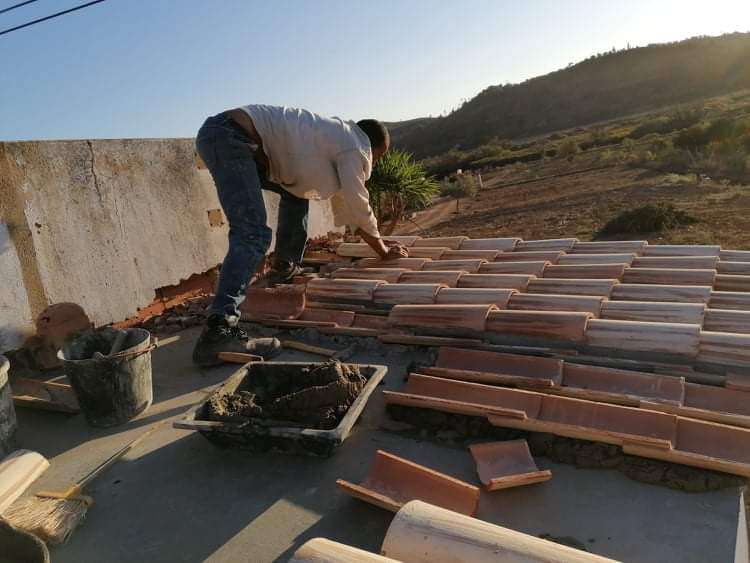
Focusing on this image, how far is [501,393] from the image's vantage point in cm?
253

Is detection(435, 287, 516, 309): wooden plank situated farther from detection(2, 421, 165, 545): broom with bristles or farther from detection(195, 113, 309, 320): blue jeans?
detection(2, 421, 165, 545): broom with bristles

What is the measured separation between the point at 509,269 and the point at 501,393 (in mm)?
1650

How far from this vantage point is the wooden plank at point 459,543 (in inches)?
54.1

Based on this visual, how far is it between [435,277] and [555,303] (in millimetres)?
964

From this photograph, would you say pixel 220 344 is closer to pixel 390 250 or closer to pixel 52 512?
pixel 52 512

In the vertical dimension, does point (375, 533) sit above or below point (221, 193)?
below

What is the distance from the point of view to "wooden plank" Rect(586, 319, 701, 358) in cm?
263

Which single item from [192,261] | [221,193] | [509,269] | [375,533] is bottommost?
[375,533]

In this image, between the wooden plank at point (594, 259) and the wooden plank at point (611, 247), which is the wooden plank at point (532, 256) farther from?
the wooden plank at point (611, 247)

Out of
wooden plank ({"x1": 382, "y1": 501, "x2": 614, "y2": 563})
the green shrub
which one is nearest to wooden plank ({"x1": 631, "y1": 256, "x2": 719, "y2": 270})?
wooden plank ({"x1": 382, "y1": 501, "x2": 614, "y2": 563})

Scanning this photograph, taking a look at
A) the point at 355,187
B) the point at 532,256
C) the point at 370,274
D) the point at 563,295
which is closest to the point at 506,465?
the point at 563,295

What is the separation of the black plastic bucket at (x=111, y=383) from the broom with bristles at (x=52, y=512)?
591mm

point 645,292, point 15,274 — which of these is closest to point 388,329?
point 645,292

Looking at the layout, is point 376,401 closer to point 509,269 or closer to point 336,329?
point 336,329
